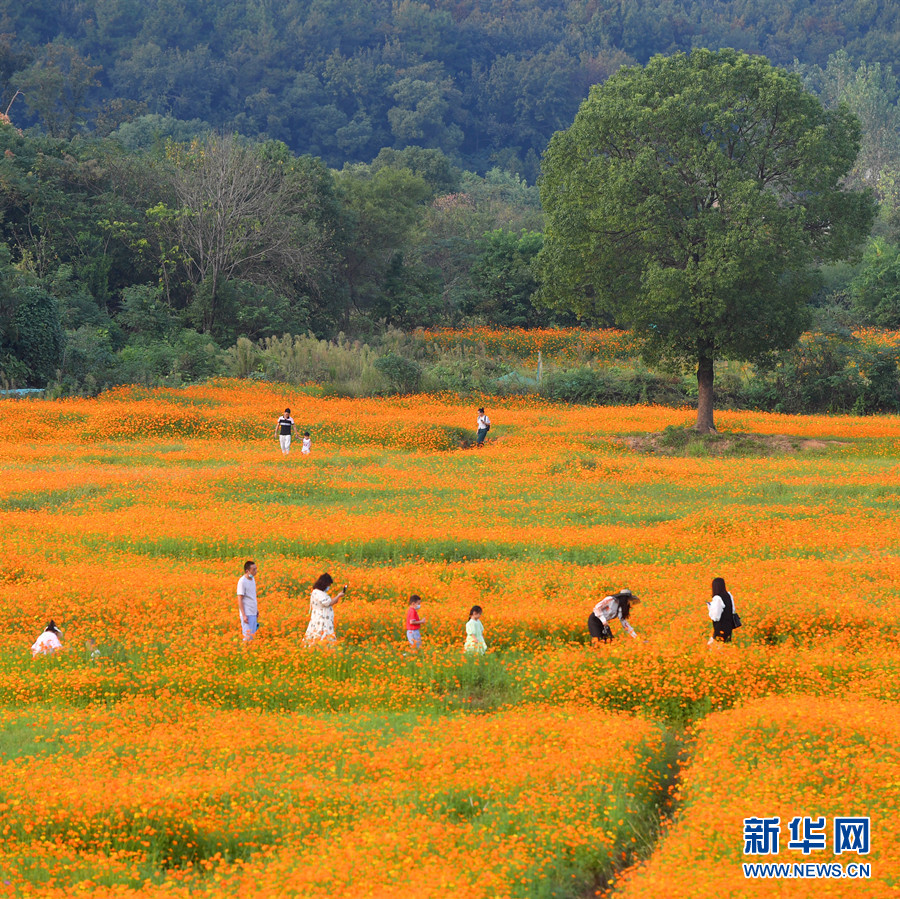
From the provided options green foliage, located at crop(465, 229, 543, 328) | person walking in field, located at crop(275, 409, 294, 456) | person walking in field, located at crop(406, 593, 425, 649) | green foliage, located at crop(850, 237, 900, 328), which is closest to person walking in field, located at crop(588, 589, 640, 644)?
person walking in field, located at crop(406, 593, 425, 649)

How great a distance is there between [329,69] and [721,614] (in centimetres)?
14635

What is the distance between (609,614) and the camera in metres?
16.3

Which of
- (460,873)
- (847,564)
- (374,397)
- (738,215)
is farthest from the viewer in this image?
(374,397)

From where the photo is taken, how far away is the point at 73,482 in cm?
2845

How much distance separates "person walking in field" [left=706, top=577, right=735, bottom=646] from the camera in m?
15.6

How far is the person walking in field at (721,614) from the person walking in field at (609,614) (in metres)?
1.17

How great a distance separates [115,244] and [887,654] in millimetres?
55198

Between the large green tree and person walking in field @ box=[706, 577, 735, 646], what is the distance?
21433 millimetres

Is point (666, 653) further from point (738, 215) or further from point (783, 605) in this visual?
point (738, 215)

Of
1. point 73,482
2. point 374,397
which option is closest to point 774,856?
point 73,482

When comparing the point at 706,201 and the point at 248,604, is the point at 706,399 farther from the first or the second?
the point at 248,604

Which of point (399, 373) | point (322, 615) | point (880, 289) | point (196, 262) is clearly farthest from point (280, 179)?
point (322, 615)

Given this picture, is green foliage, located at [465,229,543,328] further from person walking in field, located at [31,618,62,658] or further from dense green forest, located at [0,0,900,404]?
person walking in field, located at [31,618,62,658]

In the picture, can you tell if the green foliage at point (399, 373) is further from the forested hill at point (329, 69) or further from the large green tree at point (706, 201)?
the forested hill at point (329, 69)
